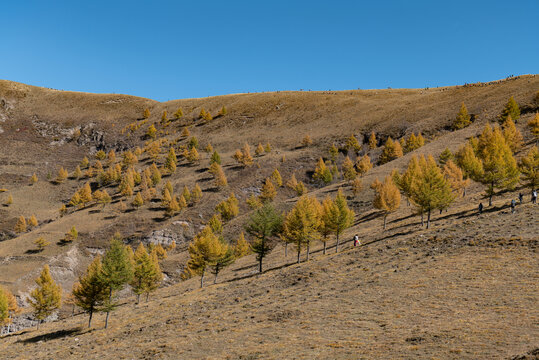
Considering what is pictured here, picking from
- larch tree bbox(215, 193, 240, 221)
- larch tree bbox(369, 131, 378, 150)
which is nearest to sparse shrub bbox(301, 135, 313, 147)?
larch tree bbox(369, 131, 378, 150)

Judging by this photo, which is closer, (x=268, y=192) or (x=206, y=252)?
(x=206, y=252)

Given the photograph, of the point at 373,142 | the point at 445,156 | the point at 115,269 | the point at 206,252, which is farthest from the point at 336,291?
the point at 373,142

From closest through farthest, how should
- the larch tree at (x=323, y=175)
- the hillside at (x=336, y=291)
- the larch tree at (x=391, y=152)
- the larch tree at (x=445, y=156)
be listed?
the hillside at (x=336, y=291), the larch tree at (x=445, y=156), the larch tree at (x=391, y=152), the larch tree at (x=323, y=175)

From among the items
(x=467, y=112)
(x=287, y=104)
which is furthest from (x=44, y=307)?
(x=287, y=104)

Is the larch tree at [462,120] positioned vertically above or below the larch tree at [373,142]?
above

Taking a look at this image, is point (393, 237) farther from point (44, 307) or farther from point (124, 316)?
point (44, 307)

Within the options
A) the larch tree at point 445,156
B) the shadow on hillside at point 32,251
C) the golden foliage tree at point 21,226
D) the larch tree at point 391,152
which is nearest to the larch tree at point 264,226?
the larch tree at point 445,156

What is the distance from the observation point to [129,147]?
180750 millimetres

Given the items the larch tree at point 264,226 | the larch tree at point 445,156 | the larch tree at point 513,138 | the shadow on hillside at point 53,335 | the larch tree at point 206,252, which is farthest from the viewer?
the larch tree at point 445,156

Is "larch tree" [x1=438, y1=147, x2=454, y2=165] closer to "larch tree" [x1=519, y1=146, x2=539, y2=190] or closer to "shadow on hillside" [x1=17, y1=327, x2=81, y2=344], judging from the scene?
"larch tree" [x1=519, y1=146, x2=539, y2=190]

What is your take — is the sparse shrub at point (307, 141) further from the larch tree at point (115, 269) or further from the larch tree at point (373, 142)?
the larch tree at point (115, 269)

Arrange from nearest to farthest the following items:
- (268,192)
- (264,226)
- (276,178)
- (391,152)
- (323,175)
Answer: (264,226), (268,192), (391,152), (323,175), (276,178)

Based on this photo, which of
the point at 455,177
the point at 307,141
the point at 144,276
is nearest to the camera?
the point at 144,276

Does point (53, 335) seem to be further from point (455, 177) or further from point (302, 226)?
point (455, 177)
